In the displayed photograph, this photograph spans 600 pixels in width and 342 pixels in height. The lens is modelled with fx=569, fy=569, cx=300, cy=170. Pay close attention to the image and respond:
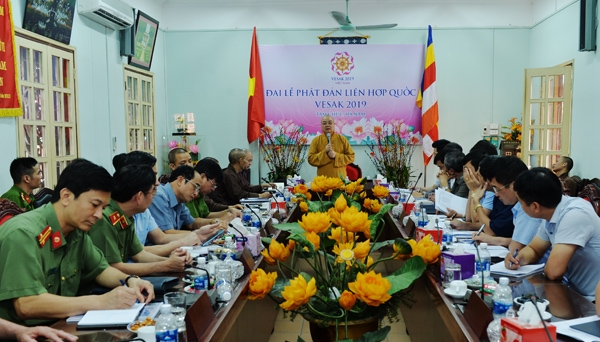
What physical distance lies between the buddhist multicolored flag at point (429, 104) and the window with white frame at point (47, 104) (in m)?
4.66

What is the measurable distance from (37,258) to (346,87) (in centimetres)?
676

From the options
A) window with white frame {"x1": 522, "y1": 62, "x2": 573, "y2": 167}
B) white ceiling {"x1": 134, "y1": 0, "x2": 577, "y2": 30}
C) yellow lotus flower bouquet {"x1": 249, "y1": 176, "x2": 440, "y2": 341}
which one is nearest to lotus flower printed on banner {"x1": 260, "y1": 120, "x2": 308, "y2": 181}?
white ceiling {"x1": 134, "y1": 0, "x2": 577, "y2": 30}

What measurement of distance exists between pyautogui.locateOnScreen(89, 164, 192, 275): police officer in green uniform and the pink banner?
18.9ft

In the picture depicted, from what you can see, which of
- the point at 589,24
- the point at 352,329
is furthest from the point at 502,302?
the point at 589,24

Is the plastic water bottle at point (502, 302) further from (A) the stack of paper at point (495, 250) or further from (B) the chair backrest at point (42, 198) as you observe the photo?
(B) the chair backrest at point (42, 198)

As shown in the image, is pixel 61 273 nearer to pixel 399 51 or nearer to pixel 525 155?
pixel 525 155

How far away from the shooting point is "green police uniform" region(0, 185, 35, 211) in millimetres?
4020

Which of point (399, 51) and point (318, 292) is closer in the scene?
point (318, 292)

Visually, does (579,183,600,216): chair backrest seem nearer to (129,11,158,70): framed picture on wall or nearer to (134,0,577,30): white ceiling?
(134,0,577,30): white ceiling

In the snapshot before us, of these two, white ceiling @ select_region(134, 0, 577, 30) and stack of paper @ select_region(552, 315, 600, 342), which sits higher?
white ceiling @ select_region(134, 0, 577, 30)

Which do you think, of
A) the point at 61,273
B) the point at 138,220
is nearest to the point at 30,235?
the point at 61,273

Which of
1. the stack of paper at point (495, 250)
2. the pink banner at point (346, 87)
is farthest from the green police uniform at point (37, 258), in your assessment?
the pink banner at point (346, 87)

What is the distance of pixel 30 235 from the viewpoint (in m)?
1.80

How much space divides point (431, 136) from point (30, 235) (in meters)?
6.77
